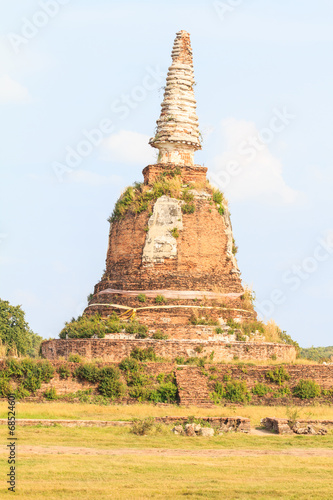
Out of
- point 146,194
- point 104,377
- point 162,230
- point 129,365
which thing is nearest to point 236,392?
point 129,365

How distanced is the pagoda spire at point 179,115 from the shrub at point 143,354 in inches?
331

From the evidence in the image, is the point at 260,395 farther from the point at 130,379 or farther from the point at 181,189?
the point at 181,189

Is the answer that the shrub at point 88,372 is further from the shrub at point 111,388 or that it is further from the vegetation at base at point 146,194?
the vegetation at base at point 146,194

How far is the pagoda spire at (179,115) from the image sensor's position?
31.7 m

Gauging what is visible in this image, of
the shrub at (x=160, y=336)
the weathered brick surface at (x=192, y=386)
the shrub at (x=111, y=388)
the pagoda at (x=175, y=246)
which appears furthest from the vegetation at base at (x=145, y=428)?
the pagoda at (x=175, y=246)

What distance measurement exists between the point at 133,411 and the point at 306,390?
581 cm

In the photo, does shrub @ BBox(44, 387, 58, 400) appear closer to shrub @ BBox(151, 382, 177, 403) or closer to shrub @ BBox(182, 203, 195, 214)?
shrub @ BBox(151, 382, 177, 403)

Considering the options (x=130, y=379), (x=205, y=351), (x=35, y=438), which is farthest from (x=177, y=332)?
(x=35, y=438)

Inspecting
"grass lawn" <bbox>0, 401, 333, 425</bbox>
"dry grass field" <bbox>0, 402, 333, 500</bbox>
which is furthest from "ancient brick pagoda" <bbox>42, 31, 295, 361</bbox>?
"dry grass field" <bbox>0, 402, 333, 500</bbox>

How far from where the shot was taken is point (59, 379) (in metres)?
24.6

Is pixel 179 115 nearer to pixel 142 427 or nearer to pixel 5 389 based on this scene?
pixel 5 389

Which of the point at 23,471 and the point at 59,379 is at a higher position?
the point at 59,379

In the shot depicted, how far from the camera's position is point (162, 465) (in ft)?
47.3

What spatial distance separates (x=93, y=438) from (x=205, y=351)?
9.24 meters
